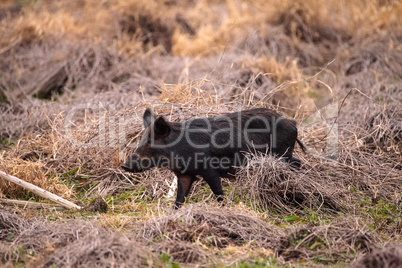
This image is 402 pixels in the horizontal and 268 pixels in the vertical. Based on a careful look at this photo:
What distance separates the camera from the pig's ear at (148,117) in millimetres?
5102

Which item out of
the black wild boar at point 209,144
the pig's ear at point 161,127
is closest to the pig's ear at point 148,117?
the black wild boar at point 209,144

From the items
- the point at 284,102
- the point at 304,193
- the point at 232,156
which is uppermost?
the point at 232,156

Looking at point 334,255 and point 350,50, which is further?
point 350,50

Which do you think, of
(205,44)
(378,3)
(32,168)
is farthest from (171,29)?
(32,168)

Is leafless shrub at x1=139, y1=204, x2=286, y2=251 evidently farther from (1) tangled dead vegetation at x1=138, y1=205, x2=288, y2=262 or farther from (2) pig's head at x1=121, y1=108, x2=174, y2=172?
(2) pig's head at x1=121, y1=108, x2=174, y2=172

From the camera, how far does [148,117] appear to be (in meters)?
5.20

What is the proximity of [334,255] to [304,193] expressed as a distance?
1.38 meters

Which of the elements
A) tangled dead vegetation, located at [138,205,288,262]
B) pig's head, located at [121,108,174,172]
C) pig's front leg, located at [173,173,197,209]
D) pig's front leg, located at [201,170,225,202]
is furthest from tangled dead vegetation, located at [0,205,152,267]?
pig's front leg, located at [201,170,225,202]

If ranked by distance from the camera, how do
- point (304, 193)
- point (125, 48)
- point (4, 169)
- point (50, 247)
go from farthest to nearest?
point (125, 48), point (4, 169), point (304, 193), point (50, 247)

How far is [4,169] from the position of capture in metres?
5.72

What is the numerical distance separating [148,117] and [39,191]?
4.71ft

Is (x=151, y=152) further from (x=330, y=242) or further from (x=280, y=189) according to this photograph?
(x=330, y=242)

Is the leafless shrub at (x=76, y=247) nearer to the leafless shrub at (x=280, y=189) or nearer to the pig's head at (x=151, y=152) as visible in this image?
the pig's head at (x=151, y=152)

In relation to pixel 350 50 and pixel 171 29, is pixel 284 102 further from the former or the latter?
pixel 171 29
